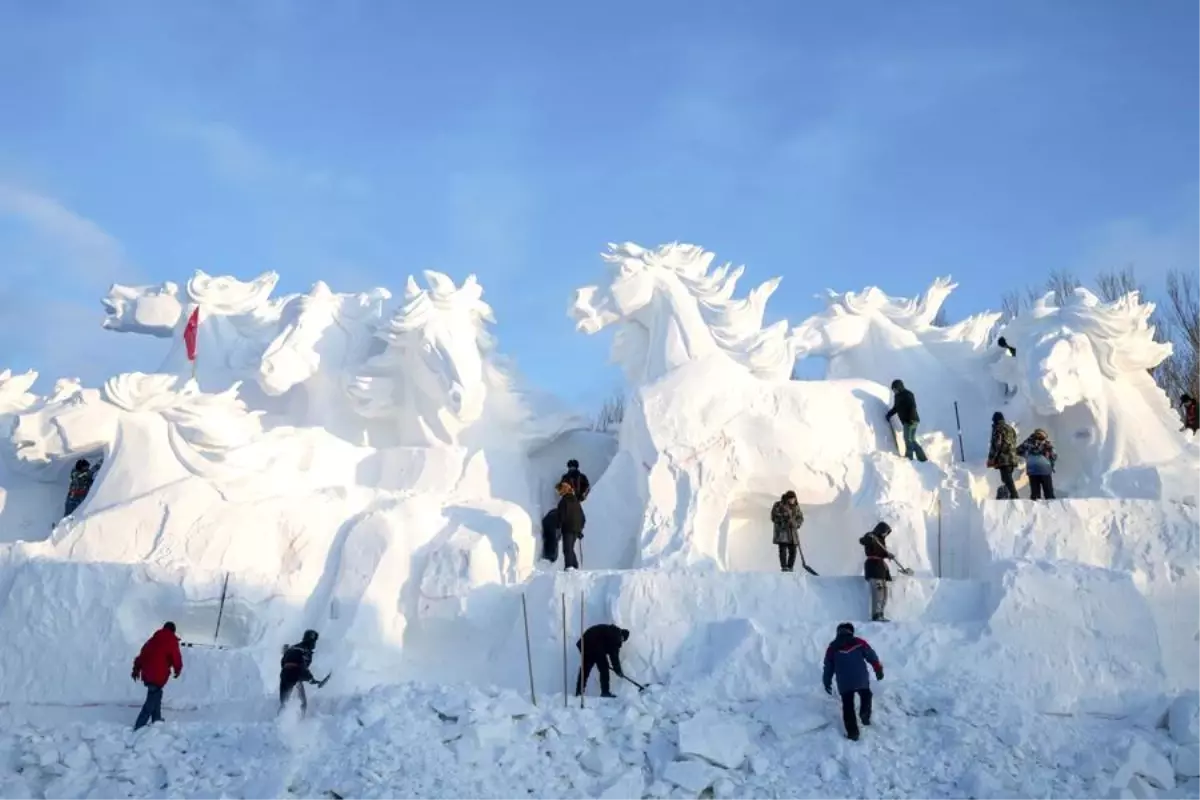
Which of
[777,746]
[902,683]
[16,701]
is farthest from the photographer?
[16,701]

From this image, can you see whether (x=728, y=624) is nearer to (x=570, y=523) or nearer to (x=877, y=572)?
(x=877, y=572)

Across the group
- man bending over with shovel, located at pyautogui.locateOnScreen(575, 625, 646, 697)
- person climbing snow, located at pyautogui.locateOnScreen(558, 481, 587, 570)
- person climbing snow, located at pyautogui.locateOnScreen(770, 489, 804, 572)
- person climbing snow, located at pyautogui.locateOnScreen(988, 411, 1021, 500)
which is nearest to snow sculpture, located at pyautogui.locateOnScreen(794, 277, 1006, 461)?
person climbing snow, located at pyautogui.locateOnScreen(988, 411, 1021, 500)

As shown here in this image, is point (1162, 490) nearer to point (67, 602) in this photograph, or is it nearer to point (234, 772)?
point (234, 772)

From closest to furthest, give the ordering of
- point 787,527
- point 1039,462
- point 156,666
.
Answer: point 156,666 < point 787,527 < point 1039,462

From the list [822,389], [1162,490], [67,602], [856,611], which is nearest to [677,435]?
[822,389]

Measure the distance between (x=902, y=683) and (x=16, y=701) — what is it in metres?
8.01

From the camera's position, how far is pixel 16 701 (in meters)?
11.8

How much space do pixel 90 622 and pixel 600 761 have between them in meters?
5.63

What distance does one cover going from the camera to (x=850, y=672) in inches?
357

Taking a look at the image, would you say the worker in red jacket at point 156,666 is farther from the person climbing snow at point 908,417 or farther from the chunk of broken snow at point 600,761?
the person climbing snow at point 908,417

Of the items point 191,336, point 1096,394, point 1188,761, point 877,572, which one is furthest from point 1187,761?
point 191,336

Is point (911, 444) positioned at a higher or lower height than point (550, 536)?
higher

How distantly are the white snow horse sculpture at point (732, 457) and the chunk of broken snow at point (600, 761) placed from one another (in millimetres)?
2928

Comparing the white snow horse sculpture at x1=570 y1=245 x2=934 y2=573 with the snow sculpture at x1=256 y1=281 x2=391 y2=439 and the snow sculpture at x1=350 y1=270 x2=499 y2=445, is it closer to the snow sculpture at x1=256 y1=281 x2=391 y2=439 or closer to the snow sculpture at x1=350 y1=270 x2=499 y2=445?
the snow sculpture at x1=350 y1=270 x2=499 y2=445
